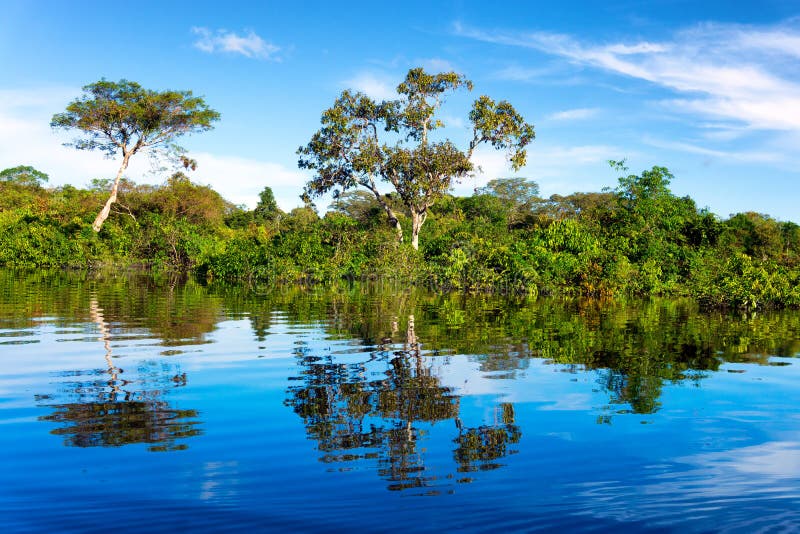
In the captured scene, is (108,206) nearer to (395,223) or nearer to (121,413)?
(395,223)

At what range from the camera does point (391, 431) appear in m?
5.02

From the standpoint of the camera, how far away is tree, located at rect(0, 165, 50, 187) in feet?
189

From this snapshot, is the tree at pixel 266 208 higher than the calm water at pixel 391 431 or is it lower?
higher

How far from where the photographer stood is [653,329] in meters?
12.5

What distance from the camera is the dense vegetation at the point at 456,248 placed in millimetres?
22516

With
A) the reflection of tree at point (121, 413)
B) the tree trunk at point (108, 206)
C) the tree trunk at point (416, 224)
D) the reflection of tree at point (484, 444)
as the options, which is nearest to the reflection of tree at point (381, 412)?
the reflection of tree at point (484, 444)

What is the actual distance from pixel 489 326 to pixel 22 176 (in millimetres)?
58895

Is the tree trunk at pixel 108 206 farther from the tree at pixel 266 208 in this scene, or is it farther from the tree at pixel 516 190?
the tree at pixel 516 190

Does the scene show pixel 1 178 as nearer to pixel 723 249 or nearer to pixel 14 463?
pixel 723 249

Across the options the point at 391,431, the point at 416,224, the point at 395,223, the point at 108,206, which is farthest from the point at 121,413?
the point at 108,206

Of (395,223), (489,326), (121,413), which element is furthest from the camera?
(395,223)

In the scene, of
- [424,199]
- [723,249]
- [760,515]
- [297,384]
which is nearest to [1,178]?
[424,199]

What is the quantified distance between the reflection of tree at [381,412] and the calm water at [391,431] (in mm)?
24

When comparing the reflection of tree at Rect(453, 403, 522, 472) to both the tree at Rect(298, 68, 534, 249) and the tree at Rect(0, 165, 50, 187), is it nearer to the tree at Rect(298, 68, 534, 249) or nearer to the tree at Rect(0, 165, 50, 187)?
the tree at Rect(298, 68, 534, 249)
